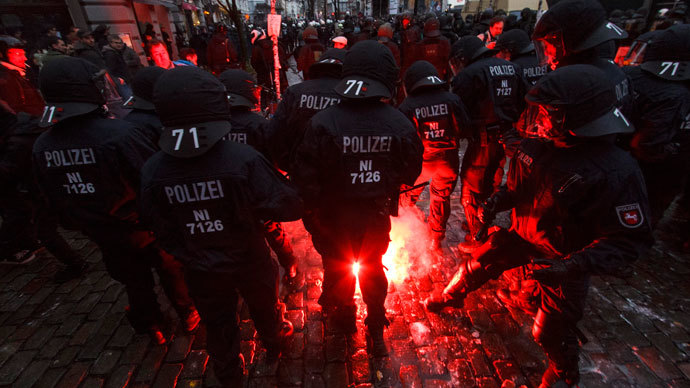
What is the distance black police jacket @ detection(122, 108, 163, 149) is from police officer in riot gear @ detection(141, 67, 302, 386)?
4.31ft

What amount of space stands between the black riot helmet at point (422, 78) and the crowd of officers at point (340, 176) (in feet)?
0.06

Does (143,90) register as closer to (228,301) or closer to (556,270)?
(228,301)

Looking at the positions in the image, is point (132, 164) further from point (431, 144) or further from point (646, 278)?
point (646, 278)

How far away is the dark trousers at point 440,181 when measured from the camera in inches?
156

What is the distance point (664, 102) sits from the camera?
3160 millimetres

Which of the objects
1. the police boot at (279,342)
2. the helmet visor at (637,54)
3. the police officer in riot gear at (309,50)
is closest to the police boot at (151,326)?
the police boot at (279,342)

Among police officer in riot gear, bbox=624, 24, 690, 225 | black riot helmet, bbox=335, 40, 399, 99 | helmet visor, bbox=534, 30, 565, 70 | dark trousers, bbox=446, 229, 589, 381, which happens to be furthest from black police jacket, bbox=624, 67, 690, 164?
black riot helmet, bbox=335, 40, 399, 99

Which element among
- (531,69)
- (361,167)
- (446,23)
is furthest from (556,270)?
(446,23)

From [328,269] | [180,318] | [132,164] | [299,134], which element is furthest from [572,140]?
[180,318]

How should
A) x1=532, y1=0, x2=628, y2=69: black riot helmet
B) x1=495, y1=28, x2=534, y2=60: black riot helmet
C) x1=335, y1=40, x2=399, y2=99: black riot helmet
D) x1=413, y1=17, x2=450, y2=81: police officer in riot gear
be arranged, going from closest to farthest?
x1=335, y1=40, x2=399, y2=99: black riot helmet → x1=532, y1=0, x2=628, y2=69: black riot helmet → x1=495, y1=28, x2=534, y2=60: black riot helmet → x1=413, y1=17, x2=450, y2=81: police officer in riot gear

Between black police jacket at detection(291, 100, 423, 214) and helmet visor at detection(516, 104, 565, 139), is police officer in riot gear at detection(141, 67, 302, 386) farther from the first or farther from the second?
helmet visor at detection(516, 104, 565, 139)

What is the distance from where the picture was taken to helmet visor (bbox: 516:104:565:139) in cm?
202

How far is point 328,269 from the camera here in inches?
118

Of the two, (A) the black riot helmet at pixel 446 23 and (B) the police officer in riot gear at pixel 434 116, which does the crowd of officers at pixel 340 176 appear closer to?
(B) the police officer in riot gear at pixel 434 116
